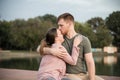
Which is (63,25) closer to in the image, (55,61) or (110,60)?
A: (55,61)

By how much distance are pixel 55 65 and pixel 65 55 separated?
0.07m

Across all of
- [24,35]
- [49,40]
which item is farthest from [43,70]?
[24,35]

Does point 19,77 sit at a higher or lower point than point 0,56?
higher

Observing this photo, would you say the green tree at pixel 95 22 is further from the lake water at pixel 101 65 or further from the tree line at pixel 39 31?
the lake water at pixel 101 65

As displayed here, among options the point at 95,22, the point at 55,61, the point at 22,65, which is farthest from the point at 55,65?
the point at 95,22

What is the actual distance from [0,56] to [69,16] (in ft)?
49.7

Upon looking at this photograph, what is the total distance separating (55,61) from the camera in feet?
5.43

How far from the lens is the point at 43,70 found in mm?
1647

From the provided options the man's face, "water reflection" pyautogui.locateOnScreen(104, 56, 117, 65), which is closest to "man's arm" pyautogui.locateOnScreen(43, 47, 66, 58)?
the man's face

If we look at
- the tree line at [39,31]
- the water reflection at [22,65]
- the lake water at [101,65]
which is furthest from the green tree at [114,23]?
the water reflection at [22,65]

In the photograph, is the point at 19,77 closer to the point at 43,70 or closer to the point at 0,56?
the point at 43,70

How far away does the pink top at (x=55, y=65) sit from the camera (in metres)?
→ 1.63

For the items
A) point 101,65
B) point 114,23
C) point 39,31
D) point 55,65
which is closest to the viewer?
point 55,65

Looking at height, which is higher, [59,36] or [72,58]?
[59,36]
